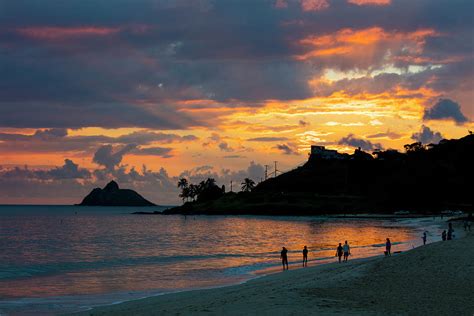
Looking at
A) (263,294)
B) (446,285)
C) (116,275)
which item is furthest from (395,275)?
(116,275)

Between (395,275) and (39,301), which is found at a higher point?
(395,275)

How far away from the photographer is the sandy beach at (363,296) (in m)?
19.0

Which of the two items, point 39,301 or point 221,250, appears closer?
point 39,301

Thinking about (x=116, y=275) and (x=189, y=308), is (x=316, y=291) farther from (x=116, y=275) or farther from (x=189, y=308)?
(x=116, y=275)

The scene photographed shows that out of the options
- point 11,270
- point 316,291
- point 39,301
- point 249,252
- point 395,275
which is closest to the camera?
point 316,291

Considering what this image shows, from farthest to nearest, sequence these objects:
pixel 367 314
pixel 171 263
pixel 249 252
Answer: pixel 249 252 → pixel 171 263 → pixel 367 314

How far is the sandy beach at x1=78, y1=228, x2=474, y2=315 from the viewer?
62.4ft

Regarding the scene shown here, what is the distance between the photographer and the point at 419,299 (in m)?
20.1

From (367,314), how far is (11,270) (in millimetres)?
38223

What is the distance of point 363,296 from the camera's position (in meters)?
21.2

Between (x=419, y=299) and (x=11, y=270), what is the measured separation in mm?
38244

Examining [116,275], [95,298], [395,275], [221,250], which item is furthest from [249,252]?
[395,275]

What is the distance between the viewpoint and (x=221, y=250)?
65188 millimetres

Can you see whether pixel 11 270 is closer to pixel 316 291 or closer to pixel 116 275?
pixel 116 275
